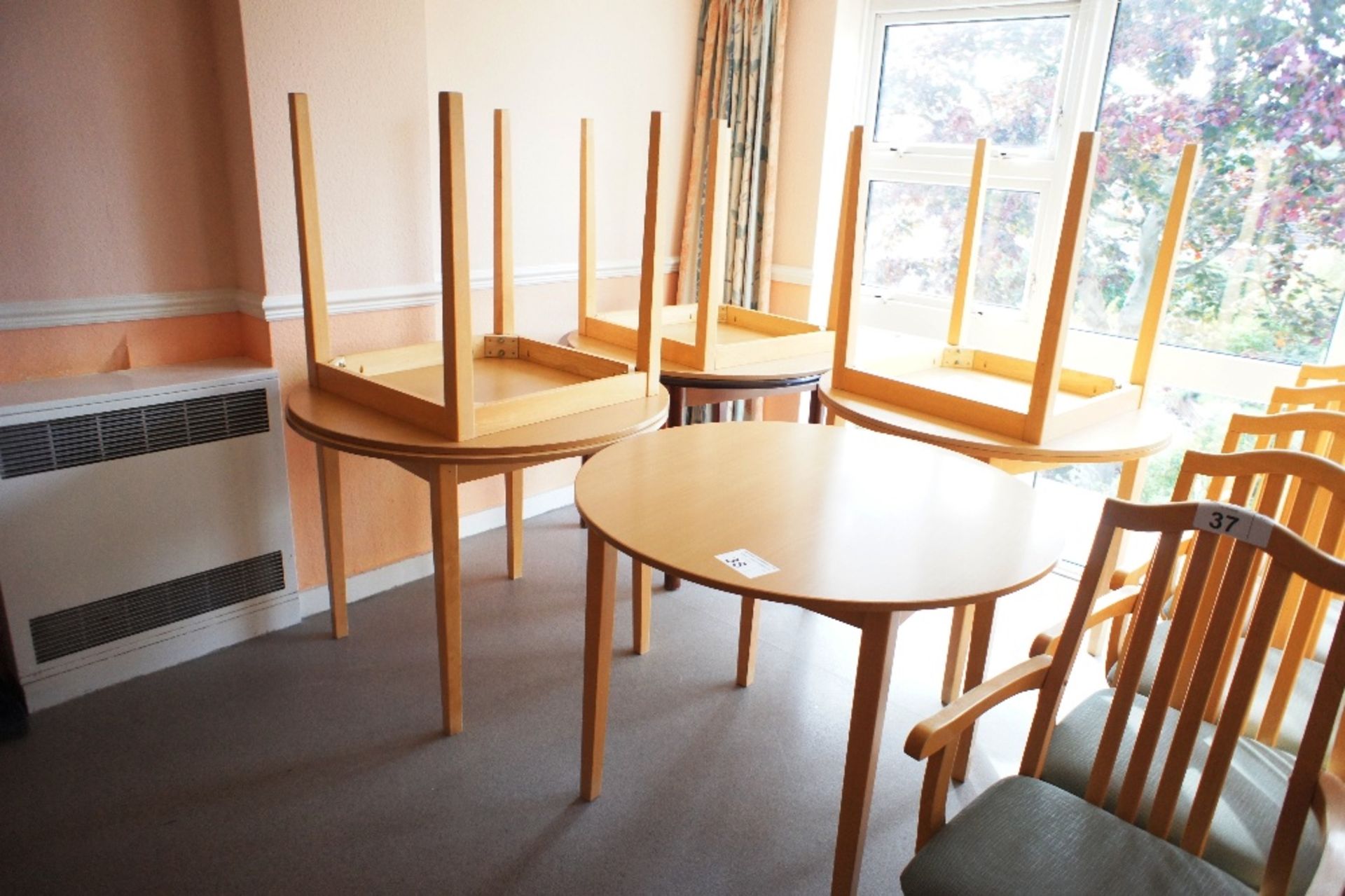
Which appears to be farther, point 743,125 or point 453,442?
point 743,125

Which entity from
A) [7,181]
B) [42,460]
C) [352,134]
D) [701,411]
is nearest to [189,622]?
[42,460]

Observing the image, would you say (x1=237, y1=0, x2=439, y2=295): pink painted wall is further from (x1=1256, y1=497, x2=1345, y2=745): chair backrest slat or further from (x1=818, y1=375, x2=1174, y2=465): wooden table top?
(x1=1256, y1=497, x2=1345, y2=745): chair backrest slat

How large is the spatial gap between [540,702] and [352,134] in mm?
1660

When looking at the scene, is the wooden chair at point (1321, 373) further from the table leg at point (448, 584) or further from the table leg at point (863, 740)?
the table leg at point (448, 584)

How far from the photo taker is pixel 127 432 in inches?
84.3

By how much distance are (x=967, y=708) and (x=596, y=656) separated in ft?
2.68

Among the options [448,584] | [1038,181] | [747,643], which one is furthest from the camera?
[1038,181]

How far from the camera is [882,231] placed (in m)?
3.54

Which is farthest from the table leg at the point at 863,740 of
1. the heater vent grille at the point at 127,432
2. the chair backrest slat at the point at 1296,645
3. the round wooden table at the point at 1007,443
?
the heater vent grille at the point at 127,432

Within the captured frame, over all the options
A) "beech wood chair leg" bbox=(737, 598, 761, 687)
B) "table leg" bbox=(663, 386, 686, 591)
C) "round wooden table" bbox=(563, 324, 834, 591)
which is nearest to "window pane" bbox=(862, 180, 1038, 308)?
"round wooden table" bbox=(563, 324, 834, 591)

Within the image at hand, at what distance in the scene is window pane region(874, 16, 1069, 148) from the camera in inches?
118

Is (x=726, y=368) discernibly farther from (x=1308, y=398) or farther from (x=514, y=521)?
(x=1308, y=398)

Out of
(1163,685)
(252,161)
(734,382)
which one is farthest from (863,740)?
(252,161)

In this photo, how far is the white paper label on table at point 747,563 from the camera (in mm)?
1375
